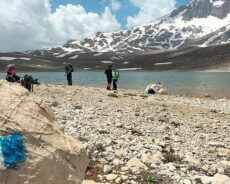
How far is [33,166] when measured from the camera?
684cm

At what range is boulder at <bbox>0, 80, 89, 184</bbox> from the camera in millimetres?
→ 6652

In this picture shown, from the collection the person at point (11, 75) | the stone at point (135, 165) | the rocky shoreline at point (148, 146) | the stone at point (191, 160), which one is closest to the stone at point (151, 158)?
the rocky shoreline at point (148, 146)

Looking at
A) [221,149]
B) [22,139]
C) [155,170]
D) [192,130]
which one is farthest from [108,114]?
[22,139]

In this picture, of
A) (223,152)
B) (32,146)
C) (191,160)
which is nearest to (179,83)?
(223,152)

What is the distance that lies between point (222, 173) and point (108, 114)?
870cm

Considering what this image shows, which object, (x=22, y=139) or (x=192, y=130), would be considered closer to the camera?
(x=22, y=139)

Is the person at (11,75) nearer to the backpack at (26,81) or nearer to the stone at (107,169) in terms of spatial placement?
the backpack at (26,81)

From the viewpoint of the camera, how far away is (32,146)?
6.91 meters

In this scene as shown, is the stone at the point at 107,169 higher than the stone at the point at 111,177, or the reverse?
the stone at the point at 107,169

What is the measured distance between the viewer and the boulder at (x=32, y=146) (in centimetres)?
665

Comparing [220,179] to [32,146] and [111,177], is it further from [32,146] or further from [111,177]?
[32,146]

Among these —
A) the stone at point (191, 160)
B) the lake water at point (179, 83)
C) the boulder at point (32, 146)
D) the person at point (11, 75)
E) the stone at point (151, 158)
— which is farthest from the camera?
the lake water at point (179, 83)

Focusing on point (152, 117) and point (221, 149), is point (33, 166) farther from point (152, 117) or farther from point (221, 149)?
point (152, 117)

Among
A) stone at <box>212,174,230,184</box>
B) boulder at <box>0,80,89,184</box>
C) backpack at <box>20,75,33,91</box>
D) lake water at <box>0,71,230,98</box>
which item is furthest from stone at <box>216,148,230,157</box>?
lake water at <box>0,71,230,98</box>
